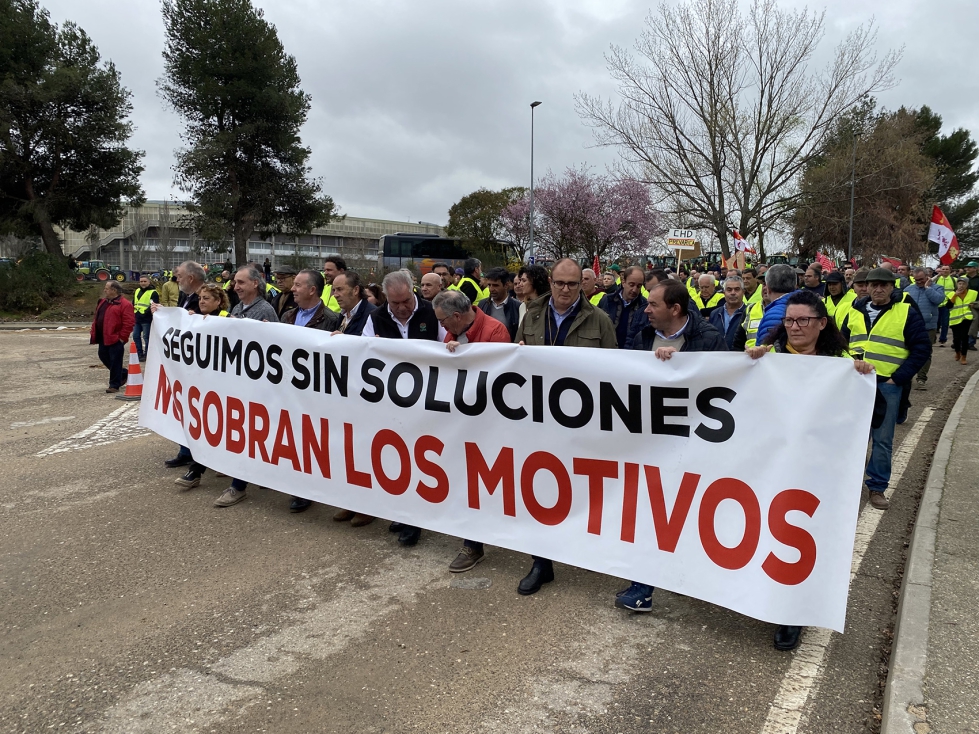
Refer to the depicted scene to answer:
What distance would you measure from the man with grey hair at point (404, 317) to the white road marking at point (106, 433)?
4.01 metres

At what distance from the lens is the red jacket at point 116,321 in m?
9.89

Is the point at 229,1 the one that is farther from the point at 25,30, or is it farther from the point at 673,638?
the point at 673,638

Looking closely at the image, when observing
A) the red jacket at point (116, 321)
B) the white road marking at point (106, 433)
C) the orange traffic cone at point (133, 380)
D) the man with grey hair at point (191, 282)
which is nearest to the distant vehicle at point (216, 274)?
the red jacket at point (116, 321)

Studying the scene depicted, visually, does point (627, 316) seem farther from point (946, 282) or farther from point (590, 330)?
point (946, 282)

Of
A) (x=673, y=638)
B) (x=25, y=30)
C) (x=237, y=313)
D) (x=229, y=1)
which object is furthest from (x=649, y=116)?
(x=673, y=638)

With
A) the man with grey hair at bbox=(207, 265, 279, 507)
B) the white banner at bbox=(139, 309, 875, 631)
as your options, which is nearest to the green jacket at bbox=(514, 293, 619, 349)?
the white banner at bbox=(139, 309, 875, 631)

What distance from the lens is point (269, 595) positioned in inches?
154

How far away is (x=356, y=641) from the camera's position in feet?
11.2

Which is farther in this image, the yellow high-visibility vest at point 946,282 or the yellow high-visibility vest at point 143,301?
the yellow high-visibility vest at point 946,282

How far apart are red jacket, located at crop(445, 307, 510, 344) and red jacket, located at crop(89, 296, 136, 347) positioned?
24.1 ft

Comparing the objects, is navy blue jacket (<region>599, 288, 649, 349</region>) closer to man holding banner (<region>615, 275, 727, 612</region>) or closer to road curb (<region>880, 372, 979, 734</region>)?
man holding banner (<region>615, 275, 727, 612</region>)

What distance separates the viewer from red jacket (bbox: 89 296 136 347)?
9.89 m

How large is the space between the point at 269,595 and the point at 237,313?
266 centimetres

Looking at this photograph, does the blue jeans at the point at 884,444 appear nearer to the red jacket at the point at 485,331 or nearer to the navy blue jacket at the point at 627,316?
the navy blue jacket at the point at 627,316
